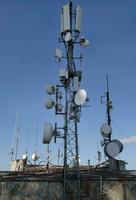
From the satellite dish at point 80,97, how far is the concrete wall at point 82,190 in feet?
11.1

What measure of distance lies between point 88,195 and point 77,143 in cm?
222

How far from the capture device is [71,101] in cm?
1484

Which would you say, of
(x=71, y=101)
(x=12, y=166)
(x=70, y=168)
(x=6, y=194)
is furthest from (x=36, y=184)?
(x=12, y=166)

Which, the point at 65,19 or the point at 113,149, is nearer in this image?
the point at 113,149

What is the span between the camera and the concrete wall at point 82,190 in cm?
1300

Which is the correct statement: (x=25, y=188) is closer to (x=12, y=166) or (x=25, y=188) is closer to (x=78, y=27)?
(x=78, y=27)

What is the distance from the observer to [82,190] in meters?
13.2

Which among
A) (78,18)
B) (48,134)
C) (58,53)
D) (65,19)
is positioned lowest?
(48,134)

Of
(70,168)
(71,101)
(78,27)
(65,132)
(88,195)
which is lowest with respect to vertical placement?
(88,195)

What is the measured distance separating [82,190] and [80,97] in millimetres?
4032

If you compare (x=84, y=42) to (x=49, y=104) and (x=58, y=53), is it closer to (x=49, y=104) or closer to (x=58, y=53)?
(x=58, y=53)

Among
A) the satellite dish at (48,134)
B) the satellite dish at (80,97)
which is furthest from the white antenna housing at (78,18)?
the satellite dish at (48,134)

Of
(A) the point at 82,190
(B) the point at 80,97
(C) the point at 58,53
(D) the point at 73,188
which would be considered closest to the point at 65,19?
(C) the point at 58,53

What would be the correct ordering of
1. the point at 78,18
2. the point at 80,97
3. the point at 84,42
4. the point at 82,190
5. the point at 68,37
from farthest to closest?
1. the point at 78,18
2. the point at 84,42
3. the point at 68,37
4. the point at 80,97
5. the point at 82,190
